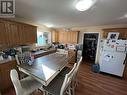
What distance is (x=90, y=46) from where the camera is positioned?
4.71 m

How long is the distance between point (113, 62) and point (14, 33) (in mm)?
3722

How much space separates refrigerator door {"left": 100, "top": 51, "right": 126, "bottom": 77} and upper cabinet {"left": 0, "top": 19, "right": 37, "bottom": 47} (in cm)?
311

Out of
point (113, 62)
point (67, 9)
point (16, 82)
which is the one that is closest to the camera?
point (16, 82)

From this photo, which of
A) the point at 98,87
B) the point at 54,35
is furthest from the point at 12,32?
the point at 98,87

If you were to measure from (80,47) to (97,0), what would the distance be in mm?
3313

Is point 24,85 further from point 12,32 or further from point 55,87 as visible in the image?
point 12,32

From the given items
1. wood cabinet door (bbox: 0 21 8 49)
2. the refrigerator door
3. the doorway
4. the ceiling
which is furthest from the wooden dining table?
the doorway

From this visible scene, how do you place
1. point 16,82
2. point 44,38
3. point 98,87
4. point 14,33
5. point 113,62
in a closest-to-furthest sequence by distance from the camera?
point 16,82, point 98,87, point 14,33, point 113,62, point 44,38

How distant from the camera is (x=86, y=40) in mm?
4754

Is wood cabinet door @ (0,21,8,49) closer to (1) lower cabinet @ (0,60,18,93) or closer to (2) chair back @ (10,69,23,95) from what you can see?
(1) lower cabinet @ (0,60,18,93)

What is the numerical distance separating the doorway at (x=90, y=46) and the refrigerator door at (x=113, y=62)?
→ 1.35m

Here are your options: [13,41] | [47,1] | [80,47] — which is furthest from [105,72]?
[13,41]

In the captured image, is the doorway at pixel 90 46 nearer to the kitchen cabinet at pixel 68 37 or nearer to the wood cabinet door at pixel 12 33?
the kitchen cabinet at pixel 68 37

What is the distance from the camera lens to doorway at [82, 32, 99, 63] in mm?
4484
